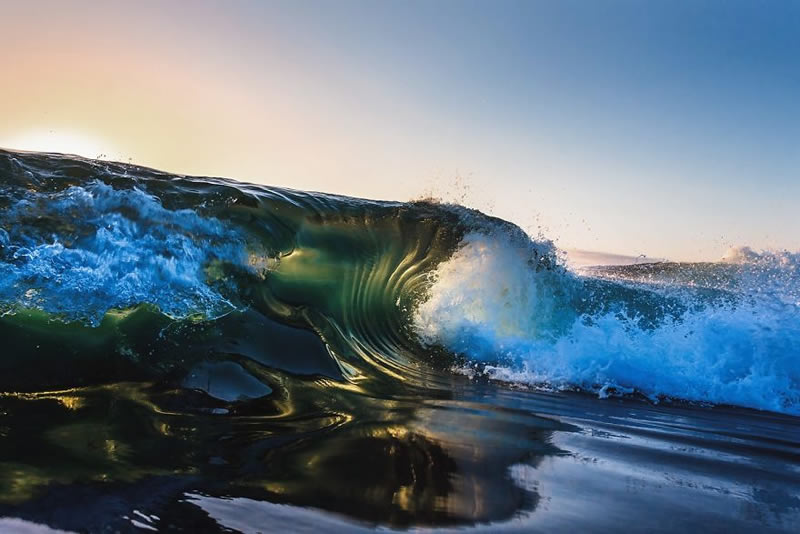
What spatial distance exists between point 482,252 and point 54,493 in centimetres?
522

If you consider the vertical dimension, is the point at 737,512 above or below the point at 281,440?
above

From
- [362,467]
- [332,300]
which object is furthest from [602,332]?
[362,467]

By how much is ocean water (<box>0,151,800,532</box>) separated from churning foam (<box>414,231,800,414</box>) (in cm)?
3

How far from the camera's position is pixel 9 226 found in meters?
4.22

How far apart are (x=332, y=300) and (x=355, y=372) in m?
1.64

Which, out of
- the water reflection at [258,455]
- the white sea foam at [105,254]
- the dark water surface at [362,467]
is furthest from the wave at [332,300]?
the dark water surface at [362,467]

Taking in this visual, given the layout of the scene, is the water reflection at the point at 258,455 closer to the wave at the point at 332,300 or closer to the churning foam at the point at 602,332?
the wave at the point at 332,300

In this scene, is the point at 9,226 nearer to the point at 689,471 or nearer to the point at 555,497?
the point at 555,497

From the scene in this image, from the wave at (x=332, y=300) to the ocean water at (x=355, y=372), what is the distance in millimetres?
23

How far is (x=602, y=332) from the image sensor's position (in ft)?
18.3

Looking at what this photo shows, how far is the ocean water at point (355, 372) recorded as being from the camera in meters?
1.80

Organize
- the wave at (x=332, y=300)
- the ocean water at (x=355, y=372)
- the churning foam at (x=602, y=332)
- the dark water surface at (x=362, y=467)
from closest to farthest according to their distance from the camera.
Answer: the dark water surface at (x=362, y=467)
the ocean water at (x=355, y=372)
the wave at (x=332, y=300)
the churning foam at (x=602, y=332)

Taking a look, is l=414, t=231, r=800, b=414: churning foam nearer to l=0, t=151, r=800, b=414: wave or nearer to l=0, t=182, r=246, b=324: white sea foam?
l=0, t=151, r=800, b=414: wave

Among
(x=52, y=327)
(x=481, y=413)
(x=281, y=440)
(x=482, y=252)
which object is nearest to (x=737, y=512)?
(x=481, y=413)
